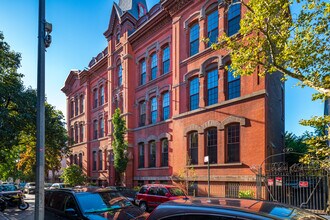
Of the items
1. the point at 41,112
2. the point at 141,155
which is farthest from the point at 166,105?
the point at 41,112

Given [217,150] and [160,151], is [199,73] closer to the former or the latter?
[217,150]

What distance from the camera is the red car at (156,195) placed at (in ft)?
46.4

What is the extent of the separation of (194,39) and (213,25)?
195cm

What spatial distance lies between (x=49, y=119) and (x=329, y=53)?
17147 mm

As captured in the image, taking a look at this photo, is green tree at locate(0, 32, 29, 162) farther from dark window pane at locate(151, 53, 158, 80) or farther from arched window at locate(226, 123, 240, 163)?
arched window at locate(226, 123, 240, 163)

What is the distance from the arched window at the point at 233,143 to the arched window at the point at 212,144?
86 cm

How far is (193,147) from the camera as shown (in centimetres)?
1925

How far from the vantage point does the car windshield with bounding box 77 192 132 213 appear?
273 inches

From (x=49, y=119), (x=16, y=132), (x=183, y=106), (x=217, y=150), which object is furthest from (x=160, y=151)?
(x=16, y=132)

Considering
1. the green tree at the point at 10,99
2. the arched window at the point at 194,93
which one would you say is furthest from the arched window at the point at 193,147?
the green tree at the point at 10,99

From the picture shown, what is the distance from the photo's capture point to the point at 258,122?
50.2 feet

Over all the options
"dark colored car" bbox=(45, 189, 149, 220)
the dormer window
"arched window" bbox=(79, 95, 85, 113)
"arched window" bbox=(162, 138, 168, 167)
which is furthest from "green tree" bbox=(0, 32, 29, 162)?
"arched window" bbox=(79, 95, 85, 113)

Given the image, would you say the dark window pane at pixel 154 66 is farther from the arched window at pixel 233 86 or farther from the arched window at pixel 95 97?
the arched window at pixel 95 97

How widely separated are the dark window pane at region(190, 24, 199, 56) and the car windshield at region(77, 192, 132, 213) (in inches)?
565
